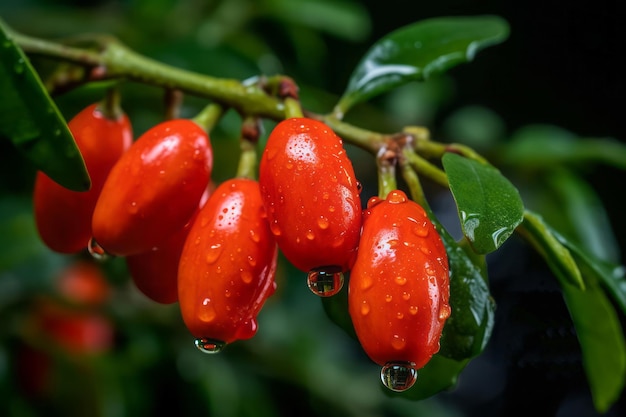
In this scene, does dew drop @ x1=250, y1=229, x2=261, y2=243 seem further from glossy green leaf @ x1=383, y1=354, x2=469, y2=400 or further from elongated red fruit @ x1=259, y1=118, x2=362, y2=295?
glossy green leaf @ x1=383, y1=354, x2=469, y2=400

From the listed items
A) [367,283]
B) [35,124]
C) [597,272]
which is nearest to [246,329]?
[367,283]

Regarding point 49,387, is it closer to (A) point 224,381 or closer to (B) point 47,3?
(A) point 224,381

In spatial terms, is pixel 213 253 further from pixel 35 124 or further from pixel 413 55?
pixel 413 55

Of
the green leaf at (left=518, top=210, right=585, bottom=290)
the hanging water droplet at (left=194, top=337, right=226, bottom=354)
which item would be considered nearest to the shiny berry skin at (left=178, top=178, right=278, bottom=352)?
the hanging water droplet at (left=194, top=337, right=226, bottom=354)

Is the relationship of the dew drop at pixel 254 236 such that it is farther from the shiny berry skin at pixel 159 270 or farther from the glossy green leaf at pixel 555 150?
the glossy green leaf at pixel 555 150

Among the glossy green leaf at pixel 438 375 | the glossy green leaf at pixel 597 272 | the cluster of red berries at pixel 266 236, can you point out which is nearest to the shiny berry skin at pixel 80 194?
the cluster of red berries at pixel 266 236

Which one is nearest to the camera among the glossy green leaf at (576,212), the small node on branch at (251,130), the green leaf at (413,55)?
the small node on branch at (251,130)
